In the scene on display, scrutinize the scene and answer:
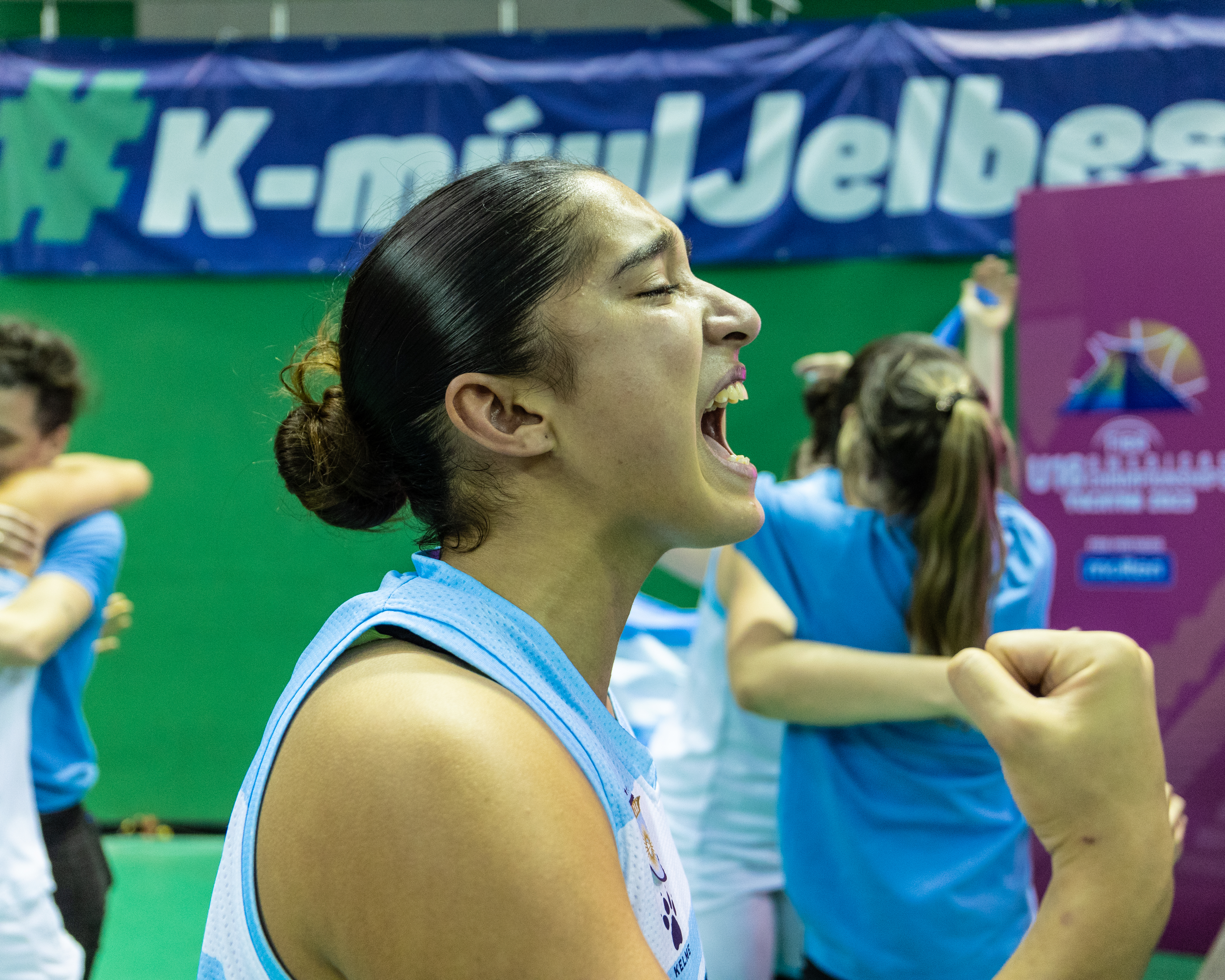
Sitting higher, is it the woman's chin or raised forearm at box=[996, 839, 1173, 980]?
the woman's chin

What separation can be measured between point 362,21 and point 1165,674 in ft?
15.8

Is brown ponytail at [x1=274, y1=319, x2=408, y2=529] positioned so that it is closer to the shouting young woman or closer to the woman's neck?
the shouting young woman

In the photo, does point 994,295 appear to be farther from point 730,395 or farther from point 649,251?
point 649,251

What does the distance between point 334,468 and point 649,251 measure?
1.06 ft

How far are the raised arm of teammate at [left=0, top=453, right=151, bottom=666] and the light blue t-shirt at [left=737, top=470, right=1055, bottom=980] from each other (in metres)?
1.27

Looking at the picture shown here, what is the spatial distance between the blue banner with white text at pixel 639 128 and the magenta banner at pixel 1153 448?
1.70 meters

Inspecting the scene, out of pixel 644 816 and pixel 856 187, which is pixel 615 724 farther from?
pixel 856 187

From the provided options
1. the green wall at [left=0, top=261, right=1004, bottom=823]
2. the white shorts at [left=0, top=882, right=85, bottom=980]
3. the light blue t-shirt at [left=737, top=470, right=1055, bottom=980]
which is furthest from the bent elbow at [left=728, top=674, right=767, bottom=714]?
the green wall at [left=0, top=261, right=1004, bottom=823]

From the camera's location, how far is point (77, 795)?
6.90 ft

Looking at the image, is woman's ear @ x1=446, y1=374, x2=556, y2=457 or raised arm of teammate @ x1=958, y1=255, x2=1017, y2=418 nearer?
woman's ear @ x1=446, y1=374, x2=556, y2=457

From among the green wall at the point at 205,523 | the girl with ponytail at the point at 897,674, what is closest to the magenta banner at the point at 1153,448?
the girl with ponytail at the point at 897,674

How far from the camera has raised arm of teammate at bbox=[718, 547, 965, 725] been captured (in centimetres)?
153

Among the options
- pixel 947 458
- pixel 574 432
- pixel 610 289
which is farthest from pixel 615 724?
pixel 947 458

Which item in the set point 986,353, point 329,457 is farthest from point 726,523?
point 986,353
